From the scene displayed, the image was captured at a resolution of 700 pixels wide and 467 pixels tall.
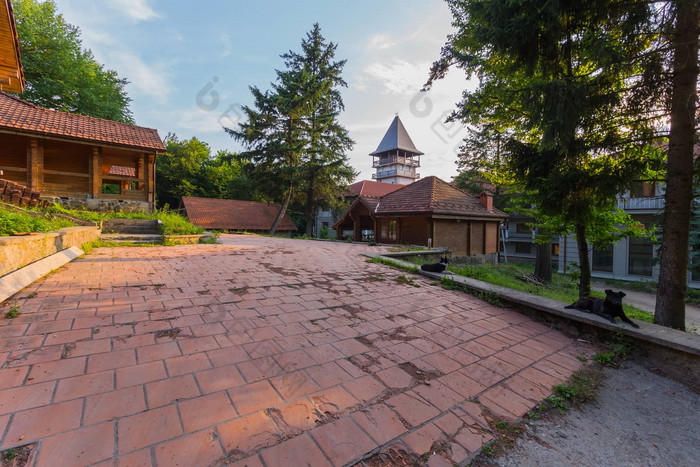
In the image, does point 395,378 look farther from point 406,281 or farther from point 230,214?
point 230,214

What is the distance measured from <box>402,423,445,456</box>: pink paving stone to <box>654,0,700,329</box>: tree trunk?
411 cm

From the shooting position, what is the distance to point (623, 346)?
307cm

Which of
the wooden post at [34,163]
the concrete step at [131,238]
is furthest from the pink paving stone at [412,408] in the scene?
the wooden post at [34,163]

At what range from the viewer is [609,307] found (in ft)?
11.1

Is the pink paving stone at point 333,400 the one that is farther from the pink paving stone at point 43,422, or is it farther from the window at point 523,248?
the window at point 523,248

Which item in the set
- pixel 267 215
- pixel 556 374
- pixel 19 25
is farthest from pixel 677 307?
pixel 19 25

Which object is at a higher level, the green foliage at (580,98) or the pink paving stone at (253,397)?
the green foliage at (580,98)

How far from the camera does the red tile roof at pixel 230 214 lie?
22.7 m

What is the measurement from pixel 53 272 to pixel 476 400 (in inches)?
212

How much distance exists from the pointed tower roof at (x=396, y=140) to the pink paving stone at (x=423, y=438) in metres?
47.0

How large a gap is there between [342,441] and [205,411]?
0.78m

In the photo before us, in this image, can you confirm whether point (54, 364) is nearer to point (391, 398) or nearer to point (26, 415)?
point (26, 415)

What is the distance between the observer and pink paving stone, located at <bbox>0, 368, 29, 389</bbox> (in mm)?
1724

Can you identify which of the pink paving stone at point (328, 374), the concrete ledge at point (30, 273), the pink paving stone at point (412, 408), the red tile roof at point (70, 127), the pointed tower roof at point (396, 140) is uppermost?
the pointed tower roof at point (396, 140)
